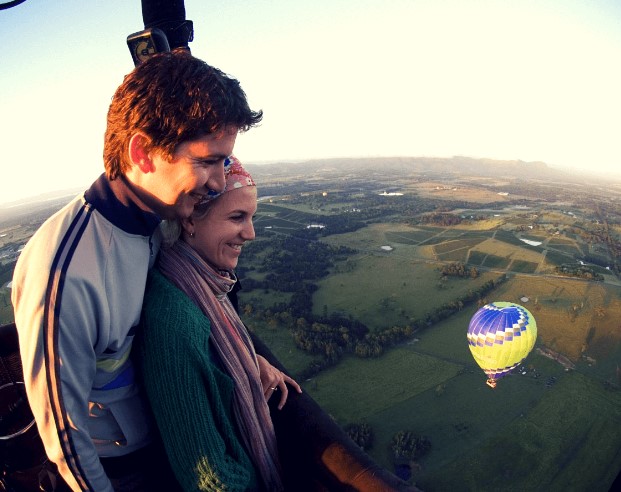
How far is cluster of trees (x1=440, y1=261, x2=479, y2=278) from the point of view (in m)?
40.6

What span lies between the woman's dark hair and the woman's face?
0.37 m

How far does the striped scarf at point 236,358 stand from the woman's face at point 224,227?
103mm

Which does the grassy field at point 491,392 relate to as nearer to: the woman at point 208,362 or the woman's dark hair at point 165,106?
the woman at point 208,362

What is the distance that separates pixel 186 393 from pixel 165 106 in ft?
2.86

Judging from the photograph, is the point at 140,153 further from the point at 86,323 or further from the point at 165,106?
the point at 86,323

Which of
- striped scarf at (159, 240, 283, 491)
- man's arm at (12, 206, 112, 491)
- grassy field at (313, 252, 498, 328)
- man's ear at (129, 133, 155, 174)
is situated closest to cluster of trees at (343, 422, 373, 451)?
grassy field at (313, 252, 498, 328)

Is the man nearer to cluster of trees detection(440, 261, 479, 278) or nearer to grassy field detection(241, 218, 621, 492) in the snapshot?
grassy field detection(241, 218, 621, 492)

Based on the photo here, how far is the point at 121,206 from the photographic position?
125 cm

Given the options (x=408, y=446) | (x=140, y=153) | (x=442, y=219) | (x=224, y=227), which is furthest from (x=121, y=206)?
(x=442, y=219)

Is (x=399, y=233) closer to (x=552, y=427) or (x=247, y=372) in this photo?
(x=552, y=427)

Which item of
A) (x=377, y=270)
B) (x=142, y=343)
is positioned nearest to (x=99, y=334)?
(x=142, y=343)

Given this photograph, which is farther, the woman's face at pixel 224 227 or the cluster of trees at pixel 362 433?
the cluster of trees at pixel 362 433

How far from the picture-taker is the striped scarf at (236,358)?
139 cm

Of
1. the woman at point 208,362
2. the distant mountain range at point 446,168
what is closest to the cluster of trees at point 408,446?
the woman at point 208,362
